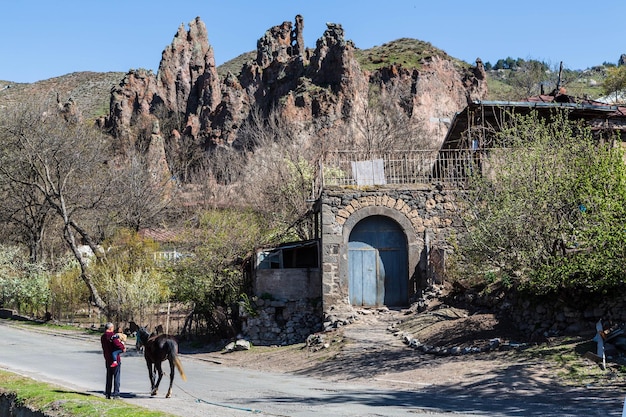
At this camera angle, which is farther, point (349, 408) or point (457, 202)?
point (457, 202)

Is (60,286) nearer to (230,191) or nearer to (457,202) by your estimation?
(230,191)

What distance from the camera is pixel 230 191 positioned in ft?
146

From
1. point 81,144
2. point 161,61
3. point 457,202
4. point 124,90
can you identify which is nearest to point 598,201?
point 457,202

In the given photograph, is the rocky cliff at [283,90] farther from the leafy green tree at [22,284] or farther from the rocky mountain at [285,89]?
the leafy green tree at [22,284]

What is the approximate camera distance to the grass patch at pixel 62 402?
892cm

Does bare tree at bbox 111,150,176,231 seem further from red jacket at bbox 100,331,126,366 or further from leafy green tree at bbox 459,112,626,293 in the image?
leafy green tree at bbox 459,112,626,293

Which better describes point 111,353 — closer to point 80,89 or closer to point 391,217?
point 391,217

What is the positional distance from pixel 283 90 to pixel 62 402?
58937 mm

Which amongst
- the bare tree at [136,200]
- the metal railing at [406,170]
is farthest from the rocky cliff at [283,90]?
the metal railing at [406,170]

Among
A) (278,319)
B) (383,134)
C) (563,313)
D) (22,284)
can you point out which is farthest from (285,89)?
(563,313)

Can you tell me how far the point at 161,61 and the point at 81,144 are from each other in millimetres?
51241

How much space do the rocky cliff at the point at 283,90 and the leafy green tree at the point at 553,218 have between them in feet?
117

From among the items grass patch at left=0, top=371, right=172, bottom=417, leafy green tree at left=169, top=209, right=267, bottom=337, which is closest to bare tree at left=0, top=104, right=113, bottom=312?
leafy green tree at left=169, top=209, right=267, bottom=337

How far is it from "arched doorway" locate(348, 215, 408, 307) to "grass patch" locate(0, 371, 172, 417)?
11764 millimetres
